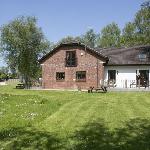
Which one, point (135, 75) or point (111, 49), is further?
point (111, 49)

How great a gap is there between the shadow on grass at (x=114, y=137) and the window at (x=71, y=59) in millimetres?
34141

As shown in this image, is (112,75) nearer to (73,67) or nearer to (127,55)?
(127,55)

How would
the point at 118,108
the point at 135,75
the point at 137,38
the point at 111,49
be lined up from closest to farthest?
the point at 118,108 → the point at 135,75 → the point at 111,49 → the point at 137,38

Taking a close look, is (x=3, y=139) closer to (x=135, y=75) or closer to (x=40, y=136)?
(x=40, y=136)

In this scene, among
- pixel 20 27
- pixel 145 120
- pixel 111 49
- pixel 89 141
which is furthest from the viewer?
pixel 20 27

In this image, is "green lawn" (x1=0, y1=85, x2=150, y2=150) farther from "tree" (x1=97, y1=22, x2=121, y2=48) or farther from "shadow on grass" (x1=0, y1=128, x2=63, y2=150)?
"tree" (x1=97, y1=22, x2=121, y2=48)

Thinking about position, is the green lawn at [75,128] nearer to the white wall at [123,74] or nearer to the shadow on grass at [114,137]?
the shadow on grass at [114,137]

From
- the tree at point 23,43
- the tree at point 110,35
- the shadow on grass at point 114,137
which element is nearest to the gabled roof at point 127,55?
the tree at point 23,43

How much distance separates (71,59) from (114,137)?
37283 millimetres

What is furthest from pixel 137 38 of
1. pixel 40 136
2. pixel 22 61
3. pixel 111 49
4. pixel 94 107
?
pixel 40 136

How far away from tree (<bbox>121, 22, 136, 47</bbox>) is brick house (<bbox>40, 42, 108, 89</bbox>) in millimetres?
43959

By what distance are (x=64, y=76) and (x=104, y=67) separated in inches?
243

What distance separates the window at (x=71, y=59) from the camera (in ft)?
167

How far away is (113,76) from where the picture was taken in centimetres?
4956
